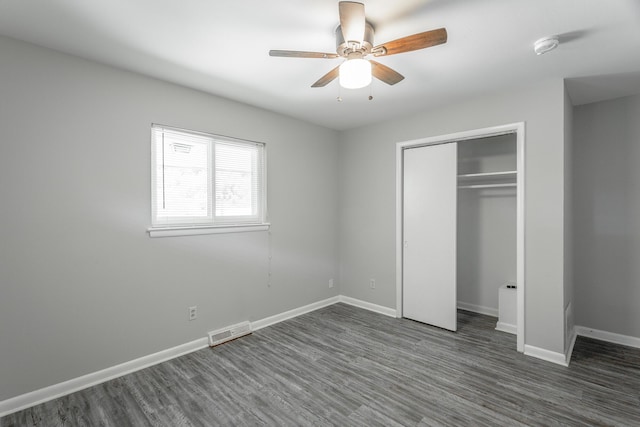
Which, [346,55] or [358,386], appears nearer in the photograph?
[346,55]

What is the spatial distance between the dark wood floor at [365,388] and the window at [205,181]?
1294 millimetres

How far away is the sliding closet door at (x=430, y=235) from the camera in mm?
3504

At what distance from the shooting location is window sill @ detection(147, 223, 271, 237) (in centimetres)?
278

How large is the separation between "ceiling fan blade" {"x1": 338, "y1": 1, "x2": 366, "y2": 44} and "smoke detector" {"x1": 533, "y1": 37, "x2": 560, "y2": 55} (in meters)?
1.32

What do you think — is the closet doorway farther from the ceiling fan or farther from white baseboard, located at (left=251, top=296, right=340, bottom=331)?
the ceiling fan

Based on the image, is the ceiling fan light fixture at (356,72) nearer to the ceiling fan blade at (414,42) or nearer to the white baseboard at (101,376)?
the ceiling fan blade at (414,42)

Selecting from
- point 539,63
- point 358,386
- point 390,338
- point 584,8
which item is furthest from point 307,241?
point 584,8

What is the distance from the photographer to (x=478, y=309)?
4086 millimetres

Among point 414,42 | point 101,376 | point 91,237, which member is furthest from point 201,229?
point 414,42

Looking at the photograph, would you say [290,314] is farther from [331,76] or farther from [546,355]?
[331,76]

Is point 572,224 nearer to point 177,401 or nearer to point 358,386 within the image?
point 358,386

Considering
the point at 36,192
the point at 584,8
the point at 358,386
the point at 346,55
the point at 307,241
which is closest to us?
the point at 584,8

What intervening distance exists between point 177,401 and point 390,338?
2081mm

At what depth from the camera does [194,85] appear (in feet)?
9.61
